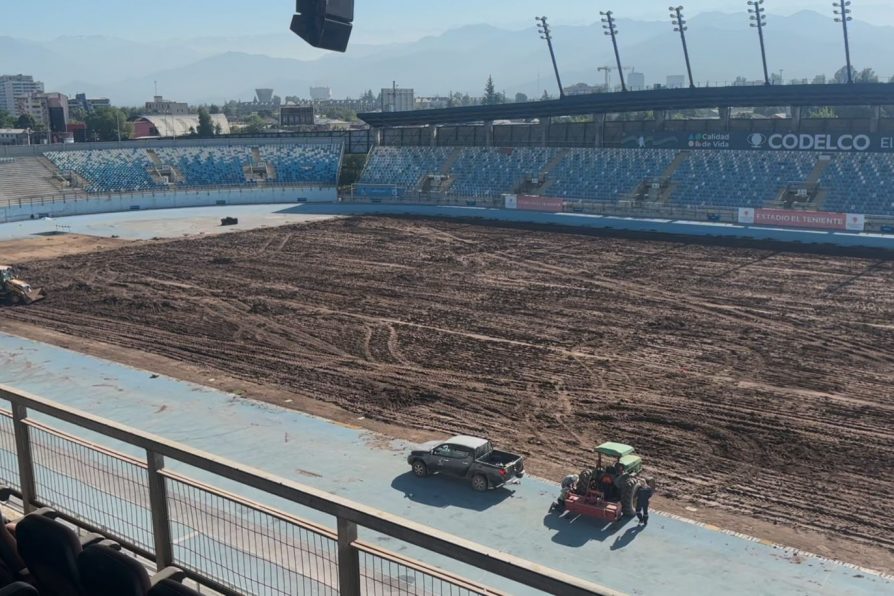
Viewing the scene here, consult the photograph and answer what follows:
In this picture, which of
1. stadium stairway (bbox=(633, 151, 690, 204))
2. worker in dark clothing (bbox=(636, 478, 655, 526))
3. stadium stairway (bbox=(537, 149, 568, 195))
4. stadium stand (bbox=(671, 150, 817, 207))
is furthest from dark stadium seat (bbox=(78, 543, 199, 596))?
stadium stairway (bbox=(537, 149, 568, 195))

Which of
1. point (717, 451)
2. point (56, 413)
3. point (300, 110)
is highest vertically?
point (300, 110)

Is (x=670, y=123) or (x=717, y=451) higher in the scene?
(x=670, y=123)

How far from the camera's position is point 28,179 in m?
69.4

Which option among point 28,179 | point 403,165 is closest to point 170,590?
point 403,165

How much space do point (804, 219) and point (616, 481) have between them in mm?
40529

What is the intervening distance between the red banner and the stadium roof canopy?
7485mm

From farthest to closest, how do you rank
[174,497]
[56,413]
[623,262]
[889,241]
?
[889,241] → [623,262] → [174,497] → [56,413]

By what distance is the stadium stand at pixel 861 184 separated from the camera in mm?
51125

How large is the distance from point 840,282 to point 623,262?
30.7ft

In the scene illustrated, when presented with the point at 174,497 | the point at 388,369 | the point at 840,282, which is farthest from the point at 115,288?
the point at 174,497

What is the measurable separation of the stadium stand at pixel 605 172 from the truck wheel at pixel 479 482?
46597 millimetres

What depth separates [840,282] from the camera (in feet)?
118

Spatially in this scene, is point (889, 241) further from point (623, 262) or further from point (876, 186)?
point (623, 262)

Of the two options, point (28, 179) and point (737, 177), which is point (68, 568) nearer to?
point (737, 177)
